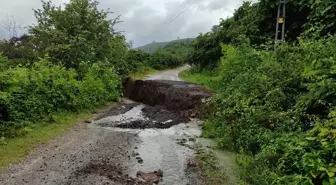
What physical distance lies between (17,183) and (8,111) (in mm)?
5086

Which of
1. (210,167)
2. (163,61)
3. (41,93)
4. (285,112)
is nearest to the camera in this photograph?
(285,112)

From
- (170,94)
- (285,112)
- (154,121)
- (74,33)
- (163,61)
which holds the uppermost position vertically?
(74,33)

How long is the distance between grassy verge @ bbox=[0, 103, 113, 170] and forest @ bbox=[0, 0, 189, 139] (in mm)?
259

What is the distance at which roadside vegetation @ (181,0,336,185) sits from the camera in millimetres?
4831

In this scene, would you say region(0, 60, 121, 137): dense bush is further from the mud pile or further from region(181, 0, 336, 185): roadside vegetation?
region(181, 0, 336, 185): roadside vegetation

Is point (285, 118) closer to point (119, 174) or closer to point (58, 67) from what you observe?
point (119, 174)

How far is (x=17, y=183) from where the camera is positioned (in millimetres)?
6871

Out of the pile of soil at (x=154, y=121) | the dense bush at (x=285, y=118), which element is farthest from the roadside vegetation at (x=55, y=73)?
the dense bush at (x=285, y=118)

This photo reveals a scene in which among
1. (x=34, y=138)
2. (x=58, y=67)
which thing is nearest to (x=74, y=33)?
(x=58, y=67)

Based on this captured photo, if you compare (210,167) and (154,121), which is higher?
(210,167)

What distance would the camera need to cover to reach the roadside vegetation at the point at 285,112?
4.83 m

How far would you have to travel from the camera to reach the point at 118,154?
9305 mm

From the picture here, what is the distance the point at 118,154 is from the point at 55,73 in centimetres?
737

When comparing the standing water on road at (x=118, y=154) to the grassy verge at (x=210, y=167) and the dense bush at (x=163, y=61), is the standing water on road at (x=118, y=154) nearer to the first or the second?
the grassy verge at (x=210, y=167)
